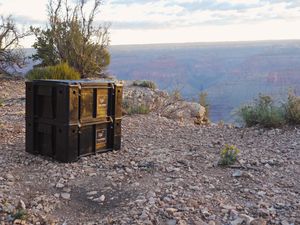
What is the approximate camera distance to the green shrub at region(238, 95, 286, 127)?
292 inches

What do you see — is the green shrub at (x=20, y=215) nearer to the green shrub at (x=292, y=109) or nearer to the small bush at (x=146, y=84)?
the green shrub at (x=292, y=109)

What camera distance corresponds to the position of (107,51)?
16344 millimetres

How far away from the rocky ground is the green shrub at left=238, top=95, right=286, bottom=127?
95 cm

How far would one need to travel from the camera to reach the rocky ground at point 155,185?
11.4ft

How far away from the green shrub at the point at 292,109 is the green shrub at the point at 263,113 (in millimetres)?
Answer: 101

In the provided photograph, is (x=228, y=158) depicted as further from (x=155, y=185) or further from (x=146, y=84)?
(x=146, y=84)

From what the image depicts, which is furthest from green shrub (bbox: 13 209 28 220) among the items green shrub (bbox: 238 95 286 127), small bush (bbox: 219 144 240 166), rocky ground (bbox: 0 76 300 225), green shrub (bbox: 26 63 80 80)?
green shrub (bbox: 26 63 80 80)

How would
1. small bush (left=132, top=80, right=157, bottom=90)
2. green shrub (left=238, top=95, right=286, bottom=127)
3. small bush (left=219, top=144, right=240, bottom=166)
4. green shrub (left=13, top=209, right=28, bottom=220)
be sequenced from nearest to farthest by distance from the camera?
green shrub (left=13, top=209, right=28, bottom=220)
small bush (left=219, top=144, right=240, bottom=166)
green shrub (left=238, top=95, right=286, bottom=127)
small bush (left=132, top=80, right=157, bottom=90)

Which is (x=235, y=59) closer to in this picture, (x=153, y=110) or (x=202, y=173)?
(x=153, y=110)

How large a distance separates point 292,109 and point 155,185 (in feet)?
13.9

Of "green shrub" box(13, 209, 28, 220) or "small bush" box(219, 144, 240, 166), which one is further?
"small bush" box(219, 144, 240, 166)

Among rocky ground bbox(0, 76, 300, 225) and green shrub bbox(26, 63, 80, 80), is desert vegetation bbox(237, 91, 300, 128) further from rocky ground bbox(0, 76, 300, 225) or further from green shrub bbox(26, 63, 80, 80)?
green shrub bbox(26, 63, 80, 80)

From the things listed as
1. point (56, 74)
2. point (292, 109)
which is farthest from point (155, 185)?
point (56, 74)

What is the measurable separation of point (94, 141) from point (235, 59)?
20956 millimetres
